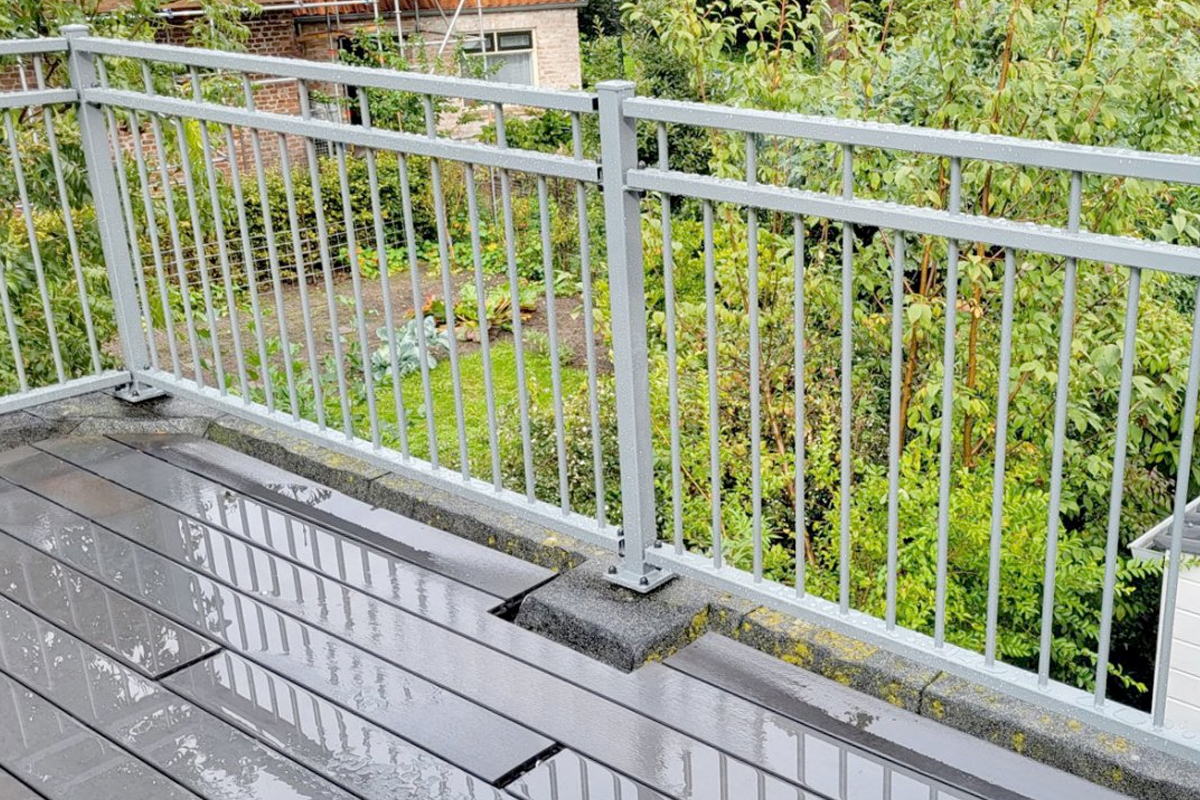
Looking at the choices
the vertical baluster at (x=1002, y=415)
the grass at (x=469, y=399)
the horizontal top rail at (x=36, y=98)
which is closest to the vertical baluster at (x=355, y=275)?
the horizontal top rail at (x=36, y=98)

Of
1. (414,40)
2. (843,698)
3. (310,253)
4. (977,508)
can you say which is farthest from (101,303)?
(414,40)

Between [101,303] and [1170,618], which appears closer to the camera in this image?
[1170,618]

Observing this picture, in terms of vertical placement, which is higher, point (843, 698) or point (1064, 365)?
point (1064, 365)

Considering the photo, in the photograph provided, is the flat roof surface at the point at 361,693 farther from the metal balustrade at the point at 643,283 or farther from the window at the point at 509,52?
the window at the point at 509,52

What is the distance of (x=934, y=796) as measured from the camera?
226 centimetres

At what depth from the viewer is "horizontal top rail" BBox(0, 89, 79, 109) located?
376 centimetres

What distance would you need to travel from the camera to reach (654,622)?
9.20ft

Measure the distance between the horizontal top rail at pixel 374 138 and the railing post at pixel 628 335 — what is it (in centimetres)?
7

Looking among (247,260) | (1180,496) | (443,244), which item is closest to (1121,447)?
(1180,496)

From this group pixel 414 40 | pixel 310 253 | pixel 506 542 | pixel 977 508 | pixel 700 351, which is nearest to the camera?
pixel 506 542

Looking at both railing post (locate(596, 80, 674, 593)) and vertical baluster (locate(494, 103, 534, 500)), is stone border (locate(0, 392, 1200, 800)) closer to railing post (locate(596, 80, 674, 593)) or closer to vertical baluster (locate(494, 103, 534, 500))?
railing post (locate(596, 80, 674, 593))

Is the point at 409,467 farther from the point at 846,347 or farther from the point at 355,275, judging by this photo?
the point at 846,347

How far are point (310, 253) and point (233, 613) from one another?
11841 mm

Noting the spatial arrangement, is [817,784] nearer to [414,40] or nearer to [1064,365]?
[1064,365]
